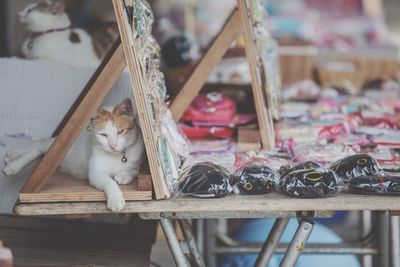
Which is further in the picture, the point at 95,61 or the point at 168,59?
the point at 168,59

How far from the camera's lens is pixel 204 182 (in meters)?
2.15

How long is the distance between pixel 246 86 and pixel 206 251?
0.90 m

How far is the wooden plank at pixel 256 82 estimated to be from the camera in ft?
8.86

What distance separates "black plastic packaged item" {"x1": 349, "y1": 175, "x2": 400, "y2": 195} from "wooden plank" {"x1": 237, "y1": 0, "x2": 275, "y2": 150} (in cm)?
63

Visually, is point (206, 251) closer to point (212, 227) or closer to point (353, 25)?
point (212, 227)

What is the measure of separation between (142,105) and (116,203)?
0.30m

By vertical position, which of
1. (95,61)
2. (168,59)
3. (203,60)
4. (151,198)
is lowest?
(151,198)

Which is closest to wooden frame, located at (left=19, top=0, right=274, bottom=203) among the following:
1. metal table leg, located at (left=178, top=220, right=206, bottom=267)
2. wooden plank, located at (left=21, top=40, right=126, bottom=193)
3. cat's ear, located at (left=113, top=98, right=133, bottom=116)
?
wooden plank, located at (left=21, top=40, right=126, bottom=193)

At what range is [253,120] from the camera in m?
3.07

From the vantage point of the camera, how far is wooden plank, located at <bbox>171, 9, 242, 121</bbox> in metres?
2.73

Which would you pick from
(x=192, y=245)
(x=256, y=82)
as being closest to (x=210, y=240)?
(x=192, y=245)

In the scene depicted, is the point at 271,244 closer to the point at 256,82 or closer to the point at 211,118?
the point at 256,82

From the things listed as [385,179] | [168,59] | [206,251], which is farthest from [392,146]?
[168,59]

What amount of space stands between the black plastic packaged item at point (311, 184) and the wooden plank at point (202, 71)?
0.70 meters
